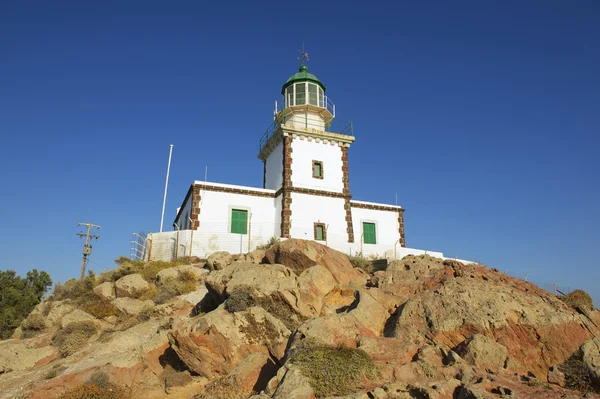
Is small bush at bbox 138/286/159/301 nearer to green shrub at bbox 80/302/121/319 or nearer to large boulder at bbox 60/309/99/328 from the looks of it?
green shrub at bbox 80/302/121/319

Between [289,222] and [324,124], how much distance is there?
858 centimetres

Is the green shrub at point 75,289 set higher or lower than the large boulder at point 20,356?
higher

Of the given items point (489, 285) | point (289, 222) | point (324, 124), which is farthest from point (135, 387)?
point (324, 124)

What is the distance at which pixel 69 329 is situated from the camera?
15.6 meters

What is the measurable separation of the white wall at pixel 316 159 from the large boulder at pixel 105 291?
40.7 ft

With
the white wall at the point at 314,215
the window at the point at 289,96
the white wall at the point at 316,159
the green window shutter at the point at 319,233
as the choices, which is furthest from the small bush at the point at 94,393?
the window at the point at 289,96

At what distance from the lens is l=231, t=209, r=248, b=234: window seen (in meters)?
25.8

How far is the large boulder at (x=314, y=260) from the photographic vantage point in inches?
610

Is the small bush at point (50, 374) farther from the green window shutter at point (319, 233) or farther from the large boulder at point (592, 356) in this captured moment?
the green window shutter at point (319, 233)

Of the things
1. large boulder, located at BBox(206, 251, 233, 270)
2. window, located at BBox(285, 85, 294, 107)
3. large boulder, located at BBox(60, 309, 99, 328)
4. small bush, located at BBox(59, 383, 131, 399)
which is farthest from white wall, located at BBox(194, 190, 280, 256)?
small bush, located at BBox(59, 383, 131, 399)

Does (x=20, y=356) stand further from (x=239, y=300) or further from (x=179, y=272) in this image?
(x=239, y=300)

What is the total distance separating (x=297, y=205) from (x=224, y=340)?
15892mm

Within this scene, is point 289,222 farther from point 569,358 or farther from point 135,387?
point 569,358

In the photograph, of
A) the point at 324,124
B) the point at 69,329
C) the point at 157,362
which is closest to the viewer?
the point at 157,362
